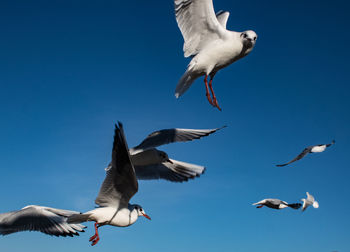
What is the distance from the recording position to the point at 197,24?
205 inches

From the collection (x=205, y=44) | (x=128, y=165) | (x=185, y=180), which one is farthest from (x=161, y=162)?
(x=128, y=165)

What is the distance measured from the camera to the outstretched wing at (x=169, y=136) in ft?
15.9

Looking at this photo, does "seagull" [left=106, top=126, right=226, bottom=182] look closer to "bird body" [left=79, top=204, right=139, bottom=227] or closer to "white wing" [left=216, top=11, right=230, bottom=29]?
"bird body" [left=79, top=204, right=139, bottom=227]

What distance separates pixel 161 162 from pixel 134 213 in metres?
1.53

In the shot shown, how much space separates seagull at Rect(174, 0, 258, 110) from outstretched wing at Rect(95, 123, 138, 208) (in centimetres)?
146

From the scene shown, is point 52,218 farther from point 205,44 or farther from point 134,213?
point 205,44

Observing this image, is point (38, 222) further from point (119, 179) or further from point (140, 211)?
point (119, 179)

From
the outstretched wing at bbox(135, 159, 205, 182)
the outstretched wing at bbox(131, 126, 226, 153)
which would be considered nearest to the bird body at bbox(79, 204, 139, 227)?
the outstretched wing at bbox(131, 126, 226, 153)

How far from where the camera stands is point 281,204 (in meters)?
6.59

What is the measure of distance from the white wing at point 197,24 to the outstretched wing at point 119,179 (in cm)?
211

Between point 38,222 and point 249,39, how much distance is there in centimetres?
318

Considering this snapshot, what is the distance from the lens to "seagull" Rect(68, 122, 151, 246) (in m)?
3.73

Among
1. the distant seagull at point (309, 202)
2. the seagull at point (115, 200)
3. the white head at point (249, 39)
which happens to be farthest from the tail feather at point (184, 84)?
the distant seagull at point (309, 202)

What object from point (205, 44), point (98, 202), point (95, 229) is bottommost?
point (95, 229)
